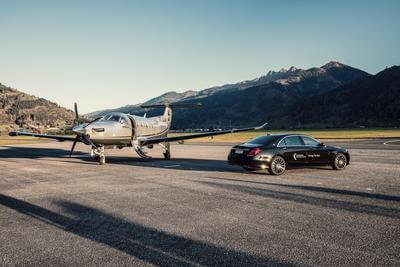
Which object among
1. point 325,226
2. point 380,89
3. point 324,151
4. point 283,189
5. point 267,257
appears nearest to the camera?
point 267,257

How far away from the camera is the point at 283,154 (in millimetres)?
12984

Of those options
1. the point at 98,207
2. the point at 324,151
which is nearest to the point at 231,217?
the point at 98,207

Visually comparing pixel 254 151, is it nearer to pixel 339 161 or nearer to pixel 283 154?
pixel 283 154

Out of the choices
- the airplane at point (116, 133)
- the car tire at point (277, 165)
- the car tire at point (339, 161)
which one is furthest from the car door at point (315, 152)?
the airplane at point (116, 133)

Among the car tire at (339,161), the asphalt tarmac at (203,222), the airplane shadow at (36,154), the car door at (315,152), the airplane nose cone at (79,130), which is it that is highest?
the airplane nose cone at (79,130)

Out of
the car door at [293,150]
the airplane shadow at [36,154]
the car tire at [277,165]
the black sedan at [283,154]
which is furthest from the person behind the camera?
the airplane shadow at [36,154]

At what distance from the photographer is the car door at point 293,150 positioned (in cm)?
1309

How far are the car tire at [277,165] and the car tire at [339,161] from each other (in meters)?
2.51

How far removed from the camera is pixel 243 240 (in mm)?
5523

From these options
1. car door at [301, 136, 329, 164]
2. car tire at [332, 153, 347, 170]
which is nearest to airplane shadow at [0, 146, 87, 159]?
car door at [301, 136, 329, 164]

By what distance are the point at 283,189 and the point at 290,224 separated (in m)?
3.59

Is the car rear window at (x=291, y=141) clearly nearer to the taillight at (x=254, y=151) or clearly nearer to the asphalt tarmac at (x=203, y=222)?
→ the taillight at (x=254, y=151)

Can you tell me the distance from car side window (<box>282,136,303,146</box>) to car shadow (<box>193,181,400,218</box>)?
3643 mm

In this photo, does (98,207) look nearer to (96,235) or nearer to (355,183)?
(96,235)
